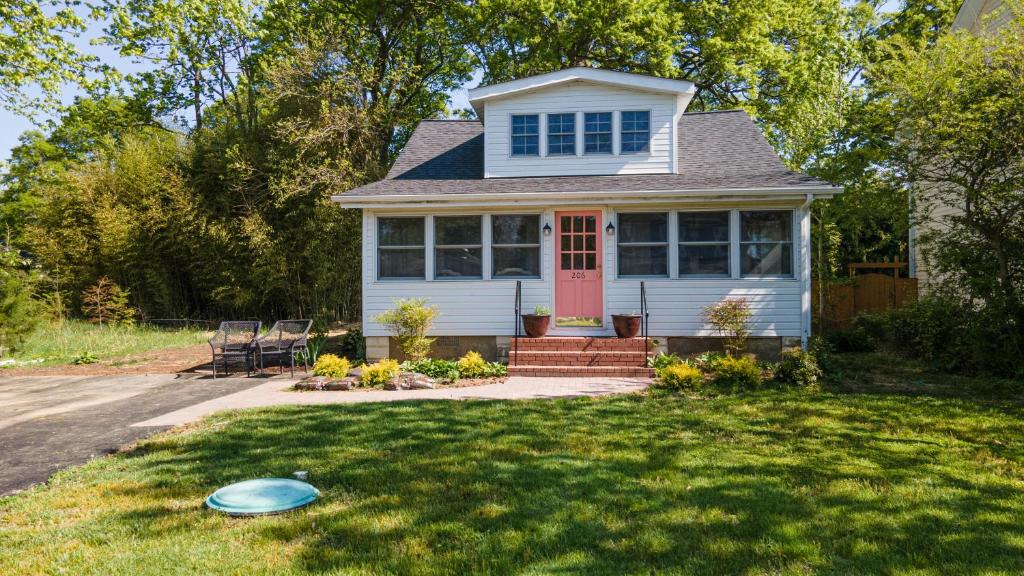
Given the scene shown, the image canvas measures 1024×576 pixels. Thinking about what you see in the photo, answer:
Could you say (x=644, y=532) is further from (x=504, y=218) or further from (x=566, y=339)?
(x=504, y=218)

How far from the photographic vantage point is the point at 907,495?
4.01 metres

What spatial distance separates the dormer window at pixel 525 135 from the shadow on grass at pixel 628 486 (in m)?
6.31

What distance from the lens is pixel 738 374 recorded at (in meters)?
8.20

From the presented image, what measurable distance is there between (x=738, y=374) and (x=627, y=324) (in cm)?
224

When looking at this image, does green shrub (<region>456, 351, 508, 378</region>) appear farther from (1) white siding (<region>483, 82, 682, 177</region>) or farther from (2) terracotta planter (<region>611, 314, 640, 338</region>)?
(1) white siding (<region>483, 82, 682, 177</region>)

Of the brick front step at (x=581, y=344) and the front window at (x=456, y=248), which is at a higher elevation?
the front window at (x=456, y=248)

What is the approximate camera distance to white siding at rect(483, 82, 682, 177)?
11.3 m

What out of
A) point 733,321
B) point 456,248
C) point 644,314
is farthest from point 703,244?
point 456,248

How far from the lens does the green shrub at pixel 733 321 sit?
391 inches

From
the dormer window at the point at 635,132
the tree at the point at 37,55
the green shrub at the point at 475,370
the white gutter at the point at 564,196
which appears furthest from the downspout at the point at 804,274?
the tree at the point at 37,55

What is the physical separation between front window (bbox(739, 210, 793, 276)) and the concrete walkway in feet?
10.4

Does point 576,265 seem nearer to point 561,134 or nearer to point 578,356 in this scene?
point 578,356

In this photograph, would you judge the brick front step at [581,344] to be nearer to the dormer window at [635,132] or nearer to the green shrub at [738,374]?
the green shrub at [738,374]

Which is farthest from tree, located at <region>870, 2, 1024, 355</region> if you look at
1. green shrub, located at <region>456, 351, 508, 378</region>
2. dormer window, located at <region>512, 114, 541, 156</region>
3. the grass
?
the grass
